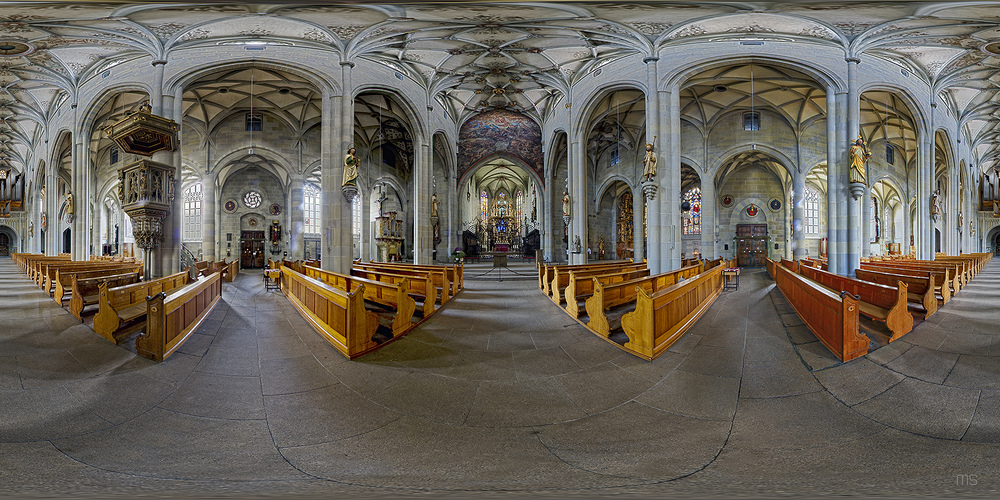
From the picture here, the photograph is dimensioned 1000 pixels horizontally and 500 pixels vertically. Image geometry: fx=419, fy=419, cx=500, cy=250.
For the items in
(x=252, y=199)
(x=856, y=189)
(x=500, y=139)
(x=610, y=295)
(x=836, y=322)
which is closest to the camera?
(x=836, y=322)

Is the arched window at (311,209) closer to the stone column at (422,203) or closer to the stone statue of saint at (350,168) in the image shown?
the stone column at (422,203)

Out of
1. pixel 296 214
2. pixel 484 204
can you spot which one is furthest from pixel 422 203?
pixel 484 204

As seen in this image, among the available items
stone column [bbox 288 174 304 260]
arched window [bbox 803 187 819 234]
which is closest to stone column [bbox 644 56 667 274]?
stone column [bbox 288 174 304 260]

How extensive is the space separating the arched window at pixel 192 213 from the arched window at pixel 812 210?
33.5m

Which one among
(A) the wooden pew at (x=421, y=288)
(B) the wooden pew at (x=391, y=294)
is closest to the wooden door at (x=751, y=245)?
(A) the wooden pew at (x=421, y=288)

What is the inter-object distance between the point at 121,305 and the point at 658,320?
6641 mm

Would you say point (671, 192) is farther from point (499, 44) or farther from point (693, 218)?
point (693, 218)

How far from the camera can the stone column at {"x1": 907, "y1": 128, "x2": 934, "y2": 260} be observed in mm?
13258

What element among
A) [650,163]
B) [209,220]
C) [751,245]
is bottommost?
[751,245]

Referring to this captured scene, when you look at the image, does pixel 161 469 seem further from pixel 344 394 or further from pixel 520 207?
pixel 520 207

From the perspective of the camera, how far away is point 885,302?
17.0ft

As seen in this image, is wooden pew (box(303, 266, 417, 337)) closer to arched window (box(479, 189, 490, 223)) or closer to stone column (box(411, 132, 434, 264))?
stone column (box(411, 132, 434, 264))

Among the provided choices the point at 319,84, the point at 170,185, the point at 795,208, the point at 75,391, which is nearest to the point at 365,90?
the point at 319,84

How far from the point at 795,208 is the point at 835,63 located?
30.8 ft
